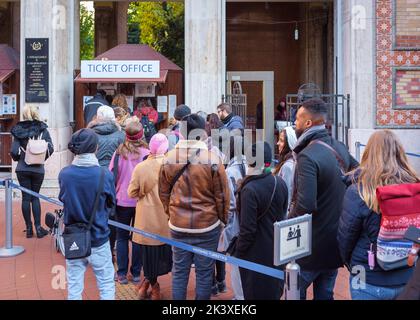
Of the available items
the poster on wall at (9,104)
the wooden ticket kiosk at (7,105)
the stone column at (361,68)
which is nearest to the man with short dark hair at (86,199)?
the stone column at (361,68)

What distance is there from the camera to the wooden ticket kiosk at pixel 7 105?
13.2 meters

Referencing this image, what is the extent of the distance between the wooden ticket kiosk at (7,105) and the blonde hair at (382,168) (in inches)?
438

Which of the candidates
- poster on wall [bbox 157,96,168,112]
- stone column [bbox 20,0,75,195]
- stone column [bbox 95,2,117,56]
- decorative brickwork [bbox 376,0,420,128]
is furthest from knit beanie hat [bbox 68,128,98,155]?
stone column [bbox 95,2,117,56]

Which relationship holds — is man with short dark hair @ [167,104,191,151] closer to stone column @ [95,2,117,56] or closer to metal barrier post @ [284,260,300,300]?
metal barrier post @ [284,260,300,300]

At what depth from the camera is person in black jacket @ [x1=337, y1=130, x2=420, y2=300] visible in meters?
3.55

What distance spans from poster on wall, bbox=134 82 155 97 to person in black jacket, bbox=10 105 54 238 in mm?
4711

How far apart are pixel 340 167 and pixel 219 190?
1038 millimetres

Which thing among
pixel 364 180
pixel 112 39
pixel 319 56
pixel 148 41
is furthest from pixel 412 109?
pixel 148 41

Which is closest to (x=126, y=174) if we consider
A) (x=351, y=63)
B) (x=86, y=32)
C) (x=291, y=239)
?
(x=291, y=239)

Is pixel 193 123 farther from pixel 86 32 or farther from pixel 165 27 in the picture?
pixel 86 32

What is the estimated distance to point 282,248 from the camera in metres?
→ 3.42

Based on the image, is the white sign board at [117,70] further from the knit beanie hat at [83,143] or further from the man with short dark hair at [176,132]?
the knit beanie hat at [83,143]

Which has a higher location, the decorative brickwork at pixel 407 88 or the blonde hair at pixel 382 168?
the decorative brickwork at pixel 407 88

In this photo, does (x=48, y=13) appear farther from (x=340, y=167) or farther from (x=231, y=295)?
(x=340, y=167)
